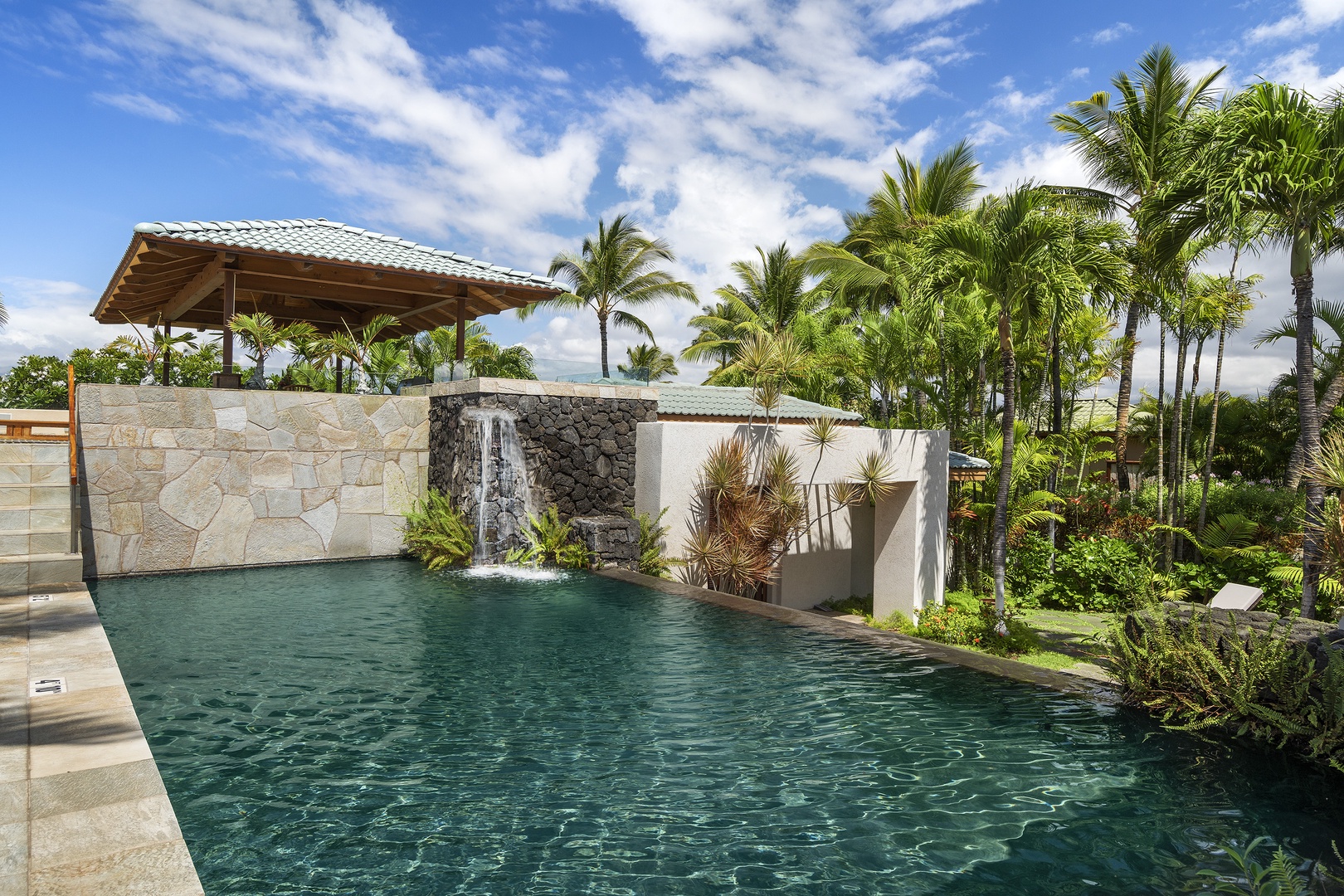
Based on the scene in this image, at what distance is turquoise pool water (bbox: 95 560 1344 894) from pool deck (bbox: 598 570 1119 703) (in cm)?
25

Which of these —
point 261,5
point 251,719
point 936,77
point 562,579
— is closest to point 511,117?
point 261,5

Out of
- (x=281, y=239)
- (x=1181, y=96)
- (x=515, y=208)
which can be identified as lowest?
(x=281, y=239)

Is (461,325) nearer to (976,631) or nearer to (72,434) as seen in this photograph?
(72,434)

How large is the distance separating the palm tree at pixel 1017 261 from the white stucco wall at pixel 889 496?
229 cm

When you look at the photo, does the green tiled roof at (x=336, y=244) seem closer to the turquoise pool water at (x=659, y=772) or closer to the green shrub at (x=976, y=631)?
the turquoise pool water at (x=659, y=772)

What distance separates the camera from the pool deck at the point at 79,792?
113 inches

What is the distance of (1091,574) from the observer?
16.0 m

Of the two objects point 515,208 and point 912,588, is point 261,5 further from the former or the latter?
point 912,588

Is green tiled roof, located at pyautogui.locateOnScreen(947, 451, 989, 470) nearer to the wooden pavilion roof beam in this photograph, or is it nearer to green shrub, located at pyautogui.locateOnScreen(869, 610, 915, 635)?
green shrub, located at pyautogui.locateOnScreen(869, 610, 915, 635)

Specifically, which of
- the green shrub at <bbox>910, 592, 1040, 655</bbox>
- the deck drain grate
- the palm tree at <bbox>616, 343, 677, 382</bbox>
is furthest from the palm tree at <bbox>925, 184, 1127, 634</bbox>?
the palm tree at <bbox>616, 343, 677, 382</bbox>

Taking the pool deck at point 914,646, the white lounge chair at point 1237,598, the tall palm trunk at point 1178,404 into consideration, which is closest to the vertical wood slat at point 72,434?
the pool deck at point 914,646

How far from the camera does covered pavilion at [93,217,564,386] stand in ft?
41.8

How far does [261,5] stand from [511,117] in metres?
4.69

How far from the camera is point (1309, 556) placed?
28.0 feet
